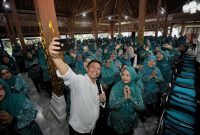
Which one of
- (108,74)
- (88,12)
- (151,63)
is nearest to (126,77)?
(151,63)

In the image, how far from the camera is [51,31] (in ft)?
8.89

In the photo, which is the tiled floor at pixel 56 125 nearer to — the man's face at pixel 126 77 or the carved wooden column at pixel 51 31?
the carved wooden column at pixel 51 31

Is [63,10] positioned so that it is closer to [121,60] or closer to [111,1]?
[111,1]

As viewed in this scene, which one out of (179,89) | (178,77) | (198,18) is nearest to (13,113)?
(179,89)

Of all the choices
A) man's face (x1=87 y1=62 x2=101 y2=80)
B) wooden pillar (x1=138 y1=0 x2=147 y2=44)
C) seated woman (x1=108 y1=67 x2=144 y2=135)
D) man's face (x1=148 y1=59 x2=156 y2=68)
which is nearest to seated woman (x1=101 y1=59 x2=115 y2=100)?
man's face (x1=148 y1=59 x2=156 y2=68)

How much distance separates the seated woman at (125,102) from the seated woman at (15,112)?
122 centimetres

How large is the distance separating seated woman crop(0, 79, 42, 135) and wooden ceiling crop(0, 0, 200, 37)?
1138cm

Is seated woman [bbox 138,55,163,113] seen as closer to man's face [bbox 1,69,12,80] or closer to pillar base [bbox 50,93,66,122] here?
pillar base [bbox 50,93,66,122]

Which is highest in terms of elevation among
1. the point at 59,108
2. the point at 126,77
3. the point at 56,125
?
the point at 126,77

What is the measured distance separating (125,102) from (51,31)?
84.2 inches

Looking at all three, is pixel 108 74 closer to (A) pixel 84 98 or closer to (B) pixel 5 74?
(A) pixel 84 98

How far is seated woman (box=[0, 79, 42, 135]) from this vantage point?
1.54 m

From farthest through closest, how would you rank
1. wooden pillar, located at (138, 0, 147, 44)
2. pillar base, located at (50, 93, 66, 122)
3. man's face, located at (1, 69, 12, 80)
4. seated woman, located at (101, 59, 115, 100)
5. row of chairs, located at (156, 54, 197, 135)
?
wooden pillar, located at (138, 0, 147, 44), seated woman, located at (101, 59, 115, 100), pillar base, located at (50, 93, 66, 122), man's face, located at (1, 69, 12, 80), row of chairs, located at (156, 54, 197, 135)

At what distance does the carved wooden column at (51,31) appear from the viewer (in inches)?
101
